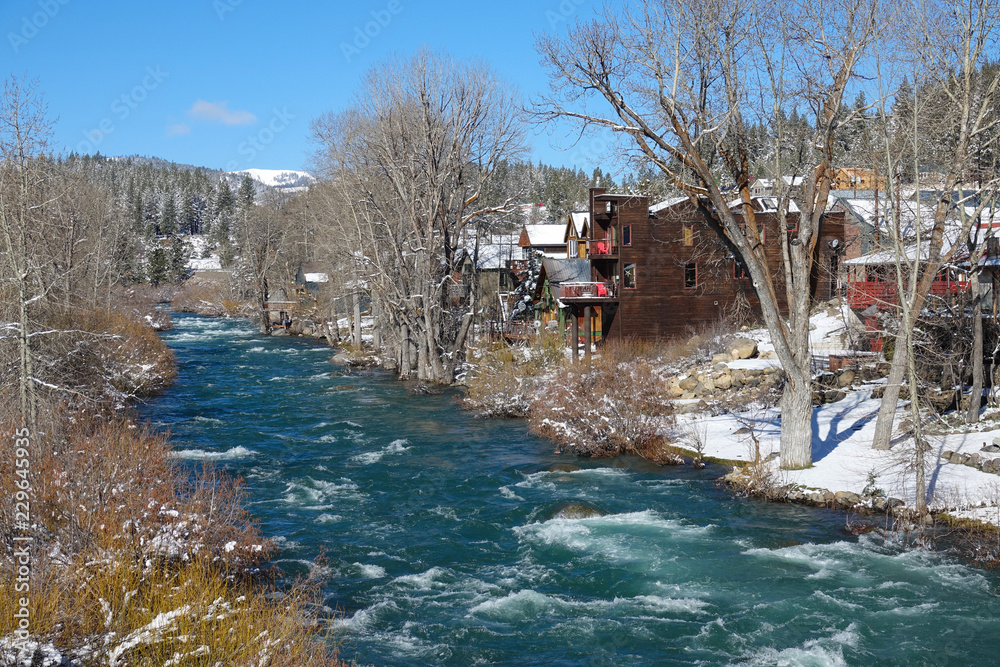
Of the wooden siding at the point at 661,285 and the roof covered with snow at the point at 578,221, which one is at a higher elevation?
the roof covered with snow at the point at 578,221

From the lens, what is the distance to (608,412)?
75.4ft

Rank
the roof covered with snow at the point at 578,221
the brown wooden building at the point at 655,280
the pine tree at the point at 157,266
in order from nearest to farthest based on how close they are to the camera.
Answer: the brown wooden building at the point at 655,280, the roof covered with snow at the point at 578,221, the pine tree at the point at 157,266

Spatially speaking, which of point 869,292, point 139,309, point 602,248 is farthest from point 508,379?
point 139,309

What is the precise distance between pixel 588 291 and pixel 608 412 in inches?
636

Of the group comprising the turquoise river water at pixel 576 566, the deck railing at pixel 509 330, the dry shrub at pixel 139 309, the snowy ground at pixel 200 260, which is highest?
the snowy ground at pixel 200 260

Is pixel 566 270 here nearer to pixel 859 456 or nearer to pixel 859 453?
pixel 859 453

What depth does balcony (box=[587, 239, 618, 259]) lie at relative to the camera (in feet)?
132

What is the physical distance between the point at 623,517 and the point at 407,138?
25.8 meters

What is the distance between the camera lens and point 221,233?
476ft

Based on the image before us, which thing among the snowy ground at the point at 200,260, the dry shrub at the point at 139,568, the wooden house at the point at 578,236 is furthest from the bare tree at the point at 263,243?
the snowy ground at the point at 200,260

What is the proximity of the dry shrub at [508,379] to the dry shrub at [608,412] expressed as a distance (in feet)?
11.2

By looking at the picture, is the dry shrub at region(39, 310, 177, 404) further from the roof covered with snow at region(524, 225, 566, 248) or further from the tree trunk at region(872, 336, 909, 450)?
the roof covered with snow at region(524, 225, 566, 248)

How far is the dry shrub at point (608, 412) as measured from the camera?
22.5 m

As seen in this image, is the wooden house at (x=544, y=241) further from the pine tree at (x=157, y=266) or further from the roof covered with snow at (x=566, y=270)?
the pine tree at (x=157, y=266)
